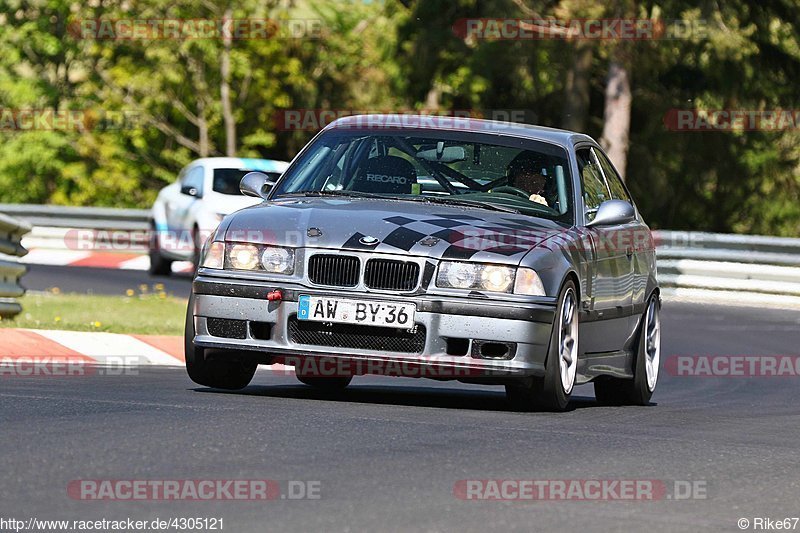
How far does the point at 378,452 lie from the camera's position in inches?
279

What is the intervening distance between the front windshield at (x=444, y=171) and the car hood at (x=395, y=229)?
1.19 ft

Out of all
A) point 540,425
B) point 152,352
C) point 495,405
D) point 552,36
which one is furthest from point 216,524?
point 552,36

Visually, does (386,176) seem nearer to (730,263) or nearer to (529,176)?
(529,176)

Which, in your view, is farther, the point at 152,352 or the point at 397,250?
the point at 152,352

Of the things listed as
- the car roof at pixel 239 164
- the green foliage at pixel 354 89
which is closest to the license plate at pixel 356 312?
the car roof at pixel 239 164

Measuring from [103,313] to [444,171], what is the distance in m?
6.82

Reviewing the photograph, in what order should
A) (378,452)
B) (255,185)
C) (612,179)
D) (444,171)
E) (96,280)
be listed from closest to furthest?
(378,452), (444,171), (255,185), (612,179), (96,280)

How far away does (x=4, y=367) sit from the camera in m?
11.1

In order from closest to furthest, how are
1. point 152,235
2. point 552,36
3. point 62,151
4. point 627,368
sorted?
point 627,368 → point 152,235 → point 552,36 → point 62,151

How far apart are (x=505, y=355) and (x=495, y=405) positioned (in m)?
0.99

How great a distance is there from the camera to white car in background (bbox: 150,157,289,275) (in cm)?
2247

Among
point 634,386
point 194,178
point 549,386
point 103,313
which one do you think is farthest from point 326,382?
point 194,178

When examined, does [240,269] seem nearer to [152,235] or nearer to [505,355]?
[505,355]

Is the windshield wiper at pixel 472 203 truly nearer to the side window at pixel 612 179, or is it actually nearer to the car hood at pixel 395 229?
the car hood at pixel 395 229
